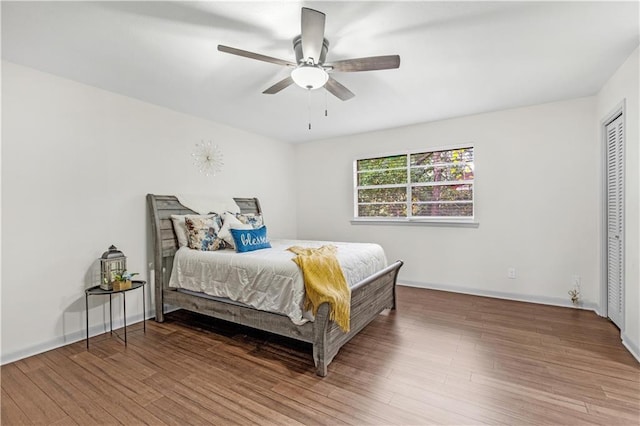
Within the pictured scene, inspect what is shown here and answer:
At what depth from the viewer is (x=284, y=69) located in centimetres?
274

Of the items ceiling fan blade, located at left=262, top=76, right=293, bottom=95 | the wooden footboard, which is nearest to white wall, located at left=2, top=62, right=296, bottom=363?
ceiling fan blade, located at left=262, top=76, right=293, bottom=95

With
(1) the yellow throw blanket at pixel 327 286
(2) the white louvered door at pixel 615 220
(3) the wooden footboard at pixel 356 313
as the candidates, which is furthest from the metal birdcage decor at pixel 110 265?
(2) the white louvered door at pixel 615 220

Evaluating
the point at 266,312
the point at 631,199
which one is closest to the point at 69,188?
the point at 266,312

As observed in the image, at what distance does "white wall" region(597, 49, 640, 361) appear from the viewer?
8.03 feet

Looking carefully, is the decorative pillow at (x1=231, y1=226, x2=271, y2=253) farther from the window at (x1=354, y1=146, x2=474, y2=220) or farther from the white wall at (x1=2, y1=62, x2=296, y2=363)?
the window at (x1=354, y1=146, x2=474, y2=220)

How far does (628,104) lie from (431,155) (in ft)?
7.09

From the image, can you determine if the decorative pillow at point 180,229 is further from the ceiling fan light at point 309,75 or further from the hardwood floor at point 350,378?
the ceiling fan light at point 309,75

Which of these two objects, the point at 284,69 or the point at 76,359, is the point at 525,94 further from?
the point at 76,359

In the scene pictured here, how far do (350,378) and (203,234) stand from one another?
217 cm

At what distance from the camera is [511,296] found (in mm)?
3973

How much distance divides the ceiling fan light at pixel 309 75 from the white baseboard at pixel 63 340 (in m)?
3.03

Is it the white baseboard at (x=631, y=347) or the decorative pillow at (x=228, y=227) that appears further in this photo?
the decorative pillow at (x=228, y=227)

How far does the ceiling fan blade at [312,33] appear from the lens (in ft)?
5.73

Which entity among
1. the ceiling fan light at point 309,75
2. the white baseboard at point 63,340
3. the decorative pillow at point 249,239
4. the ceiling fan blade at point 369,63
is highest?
the ceiling fan blade at point 369,63
